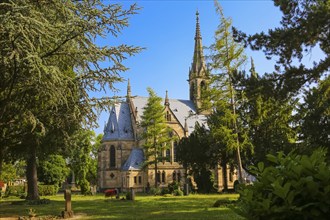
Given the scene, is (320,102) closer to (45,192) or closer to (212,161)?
(212,161)

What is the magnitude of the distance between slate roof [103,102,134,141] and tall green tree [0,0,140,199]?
41471 millimetres

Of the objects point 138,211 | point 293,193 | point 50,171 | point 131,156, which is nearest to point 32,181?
point 138,211

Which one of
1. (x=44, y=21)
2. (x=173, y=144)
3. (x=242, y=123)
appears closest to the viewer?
(x=44, y=21)

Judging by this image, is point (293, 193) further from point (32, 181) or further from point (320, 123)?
point (32, 181)

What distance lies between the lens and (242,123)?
3697 centimetres

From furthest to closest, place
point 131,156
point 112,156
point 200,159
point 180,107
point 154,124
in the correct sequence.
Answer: point 180,107 < point 112,156 < point 131,156 < point 154,124 < point 200,159

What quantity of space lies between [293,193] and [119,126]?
56.4 meters

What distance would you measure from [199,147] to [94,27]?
111 feet

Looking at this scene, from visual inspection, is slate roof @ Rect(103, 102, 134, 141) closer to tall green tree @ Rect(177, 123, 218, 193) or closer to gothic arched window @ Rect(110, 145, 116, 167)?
gothic arched window @ Rect(110, 145, 116, 167)

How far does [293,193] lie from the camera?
3621 mm

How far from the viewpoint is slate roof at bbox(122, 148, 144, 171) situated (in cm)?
5500

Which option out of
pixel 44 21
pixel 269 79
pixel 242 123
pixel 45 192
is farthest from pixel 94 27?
pixel 45 192

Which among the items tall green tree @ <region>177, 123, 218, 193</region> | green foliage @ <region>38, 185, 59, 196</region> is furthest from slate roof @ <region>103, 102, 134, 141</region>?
green foliage @ <region>38, 185, 59, 196</region>

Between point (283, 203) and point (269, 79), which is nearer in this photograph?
point (283, 203)
